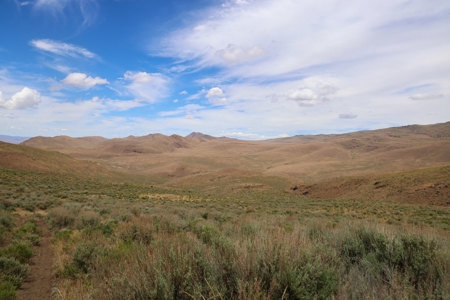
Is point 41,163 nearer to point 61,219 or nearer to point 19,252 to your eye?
point 61,219

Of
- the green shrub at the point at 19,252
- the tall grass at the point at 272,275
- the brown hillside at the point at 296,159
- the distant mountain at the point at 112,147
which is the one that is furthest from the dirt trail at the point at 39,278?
the distant mountain at the point at 112,147

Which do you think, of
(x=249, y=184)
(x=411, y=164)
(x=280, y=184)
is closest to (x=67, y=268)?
(x=249, y=184)

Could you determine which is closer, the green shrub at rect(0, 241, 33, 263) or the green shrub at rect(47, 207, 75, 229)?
the green shrub at rect(0, 241, 33, 263)

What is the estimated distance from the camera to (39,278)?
596cm

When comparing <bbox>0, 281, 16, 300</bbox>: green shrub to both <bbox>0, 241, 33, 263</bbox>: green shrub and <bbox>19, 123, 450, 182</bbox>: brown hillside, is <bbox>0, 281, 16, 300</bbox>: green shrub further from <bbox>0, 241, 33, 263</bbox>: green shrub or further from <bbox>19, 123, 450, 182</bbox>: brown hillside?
<bbox>19, 123, 450, 182</bbox>: brown hillside

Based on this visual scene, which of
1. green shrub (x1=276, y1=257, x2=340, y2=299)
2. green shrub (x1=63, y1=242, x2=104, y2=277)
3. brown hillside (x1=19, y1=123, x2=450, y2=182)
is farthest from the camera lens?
brown hillside (x1=19, y1=123, x2=450, y2=182)

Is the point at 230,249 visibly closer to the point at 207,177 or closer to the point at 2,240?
the point at 2,240

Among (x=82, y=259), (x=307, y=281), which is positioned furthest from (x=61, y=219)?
(x=307, y=281)

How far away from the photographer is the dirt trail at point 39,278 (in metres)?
5.18

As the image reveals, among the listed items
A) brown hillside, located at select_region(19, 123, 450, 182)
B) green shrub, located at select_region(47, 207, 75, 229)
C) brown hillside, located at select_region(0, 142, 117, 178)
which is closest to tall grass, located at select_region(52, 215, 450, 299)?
green shrub, located at select_region(47, 207, 75, 229)

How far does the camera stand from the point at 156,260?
3408mm

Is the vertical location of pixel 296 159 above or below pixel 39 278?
below

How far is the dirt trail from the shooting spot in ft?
17.0

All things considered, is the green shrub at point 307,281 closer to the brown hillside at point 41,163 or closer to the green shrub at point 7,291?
the green shrub at point 7,291
